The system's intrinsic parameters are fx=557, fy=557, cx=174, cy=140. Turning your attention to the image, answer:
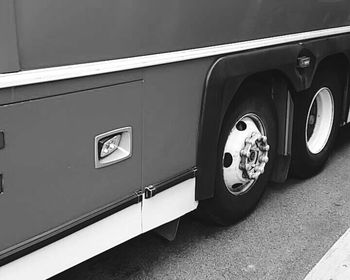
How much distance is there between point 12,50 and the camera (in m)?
1.94

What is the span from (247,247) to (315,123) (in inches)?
57.9

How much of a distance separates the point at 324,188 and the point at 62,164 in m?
2.68

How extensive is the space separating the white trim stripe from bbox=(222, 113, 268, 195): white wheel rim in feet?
1.66

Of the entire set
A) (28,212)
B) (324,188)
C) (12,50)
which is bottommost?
(324,188)

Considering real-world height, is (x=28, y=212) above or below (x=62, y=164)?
below

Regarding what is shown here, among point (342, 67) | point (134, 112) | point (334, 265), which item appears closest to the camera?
point (134, 112)

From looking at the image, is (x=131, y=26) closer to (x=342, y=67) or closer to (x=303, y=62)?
(x=303, y=62)

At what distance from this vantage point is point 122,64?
7.67 ft

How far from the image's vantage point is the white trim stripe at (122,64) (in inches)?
78.0

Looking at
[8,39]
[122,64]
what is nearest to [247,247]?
[122,64]

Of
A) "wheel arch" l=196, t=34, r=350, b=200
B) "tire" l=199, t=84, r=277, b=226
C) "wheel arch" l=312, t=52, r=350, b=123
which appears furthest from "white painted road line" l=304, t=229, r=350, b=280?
"wheel arch" l=312, t=52, r=350, b=123

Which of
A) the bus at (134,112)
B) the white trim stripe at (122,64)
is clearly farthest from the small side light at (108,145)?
the white trim stripe at (122,64)

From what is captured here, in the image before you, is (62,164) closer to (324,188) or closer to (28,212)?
(28,212)

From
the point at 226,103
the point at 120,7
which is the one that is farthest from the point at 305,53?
the point at 120,7
